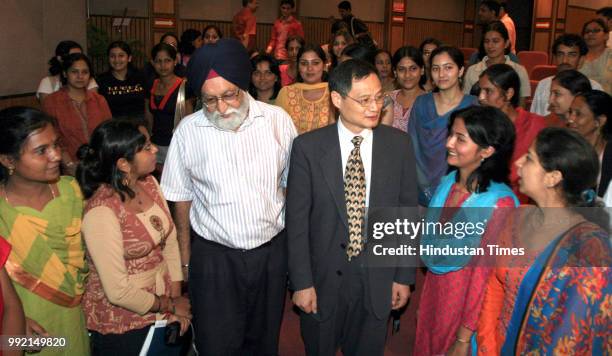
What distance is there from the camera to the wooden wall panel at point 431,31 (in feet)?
46.5

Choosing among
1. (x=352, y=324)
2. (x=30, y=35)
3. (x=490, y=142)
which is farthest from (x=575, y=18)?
(x=352, y=324)

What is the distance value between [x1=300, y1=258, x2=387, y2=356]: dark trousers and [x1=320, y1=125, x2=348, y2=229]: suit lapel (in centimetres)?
21

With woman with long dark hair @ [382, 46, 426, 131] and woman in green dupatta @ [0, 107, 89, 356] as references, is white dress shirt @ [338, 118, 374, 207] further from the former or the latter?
woman with long dark hair @ [382, 46, 426, 131]

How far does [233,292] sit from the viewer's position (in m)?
2.25

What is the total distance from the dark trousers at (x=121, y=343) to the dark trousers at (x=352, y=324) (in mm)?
625

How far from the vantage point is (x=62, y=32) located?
6766mm

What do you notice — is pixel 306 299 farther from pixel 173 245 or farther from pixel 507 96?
pixel 507 96

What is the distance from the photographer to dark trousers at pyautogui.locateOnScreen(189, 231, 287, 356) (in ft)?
7.34

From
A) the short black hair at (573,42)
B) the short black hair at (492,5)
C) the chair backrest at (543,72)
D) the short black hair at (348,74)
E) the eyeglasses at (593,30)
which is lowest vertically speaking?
the short black hair at (348,74)

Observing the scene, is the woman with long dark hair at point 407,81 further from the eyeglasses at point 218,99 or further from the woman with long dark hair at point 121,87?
the woman with long dark hair at point 121,87

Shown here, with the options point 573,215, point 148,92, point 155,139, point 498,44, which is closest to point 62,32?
point 148,92

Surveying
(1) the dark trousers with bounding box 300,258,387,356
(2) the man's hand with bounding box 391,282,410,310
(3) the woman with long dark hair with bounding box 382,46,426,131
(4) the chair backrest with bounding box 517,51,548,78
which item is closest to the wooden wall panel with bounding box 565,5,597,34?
(4) the chair backrest with bounding box 517,51,548,78

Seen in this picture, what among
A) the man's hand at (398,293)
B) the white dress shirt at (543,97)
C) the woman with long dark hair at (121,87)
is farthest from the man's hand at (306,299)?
the woman with long dark hair at (121,87)

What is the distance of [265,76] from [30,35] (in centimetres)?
317
